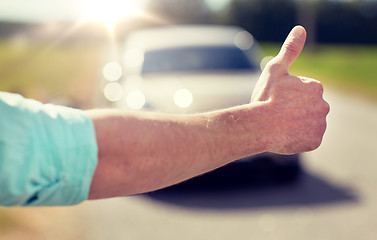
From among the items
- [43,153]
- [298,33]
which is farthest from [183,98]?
[43,153]

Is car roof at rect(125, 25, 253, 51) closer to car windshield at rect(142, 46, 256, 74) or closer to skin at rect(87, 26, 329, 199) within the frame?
car windshield at rect(142, 46, 256, 74)

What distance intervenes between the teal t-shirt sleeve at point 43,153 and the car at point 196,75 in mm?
4161

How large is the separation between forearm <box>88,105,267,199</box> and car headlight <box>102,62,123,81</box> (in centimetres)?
511

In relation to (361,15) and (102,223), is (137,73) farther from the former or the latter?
(361,15)

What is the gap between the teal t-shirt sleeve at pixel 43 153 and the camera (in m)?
1.26

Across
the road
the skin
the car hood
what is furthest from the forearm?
the car hood

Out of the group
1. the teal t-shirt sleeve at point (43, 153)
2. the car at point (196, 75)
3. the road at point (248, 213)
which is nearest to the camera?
the teal t-shirt sleeve at point (43, 153)

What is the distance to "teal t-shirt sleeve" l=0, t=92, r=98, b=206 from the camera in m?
1.26

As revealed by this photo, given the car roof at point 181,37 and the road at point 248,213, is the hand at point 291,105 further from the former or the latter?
the car roof at point 181,37

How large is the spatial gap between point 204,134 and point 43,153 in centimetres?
57

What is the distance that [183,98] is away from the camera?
5.85m

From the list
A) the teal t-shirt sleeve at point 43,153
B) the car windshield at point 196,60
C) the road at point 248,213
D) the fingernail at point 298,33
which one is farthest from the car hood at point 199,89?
the teal t-shirt sleeve at point 43,153

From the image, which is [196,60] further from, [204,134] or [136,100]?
[204,134]

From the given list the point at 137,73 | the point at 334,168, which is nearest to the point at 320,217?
the point at 334,168
